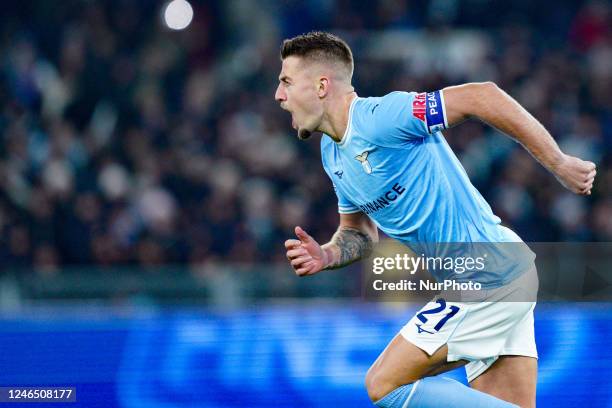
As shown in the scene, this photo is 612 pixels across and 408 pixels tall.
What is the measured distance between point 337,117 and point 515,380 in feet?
4.15

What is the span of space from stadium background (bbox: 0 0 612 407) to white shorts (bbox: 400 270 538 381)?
1268 millimetres

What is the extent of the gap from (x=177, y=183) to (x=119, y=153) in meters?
0.68

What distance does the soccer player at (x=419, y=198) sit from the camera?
3727 mm

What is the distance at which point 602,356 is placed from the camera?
16.8 ft

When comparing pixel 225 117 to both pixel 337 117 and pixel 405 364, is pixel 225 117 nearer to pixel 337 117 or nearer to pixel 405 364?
pixel 337 117

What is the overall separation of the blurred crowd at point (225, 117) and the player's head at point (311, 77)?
4041 millimetres

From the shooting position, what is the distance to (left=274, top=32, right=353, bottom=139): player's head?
13.4ft

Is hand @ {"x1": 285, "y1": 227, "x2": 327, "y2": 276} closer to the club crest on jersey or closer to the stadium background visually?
the club crest on jersey

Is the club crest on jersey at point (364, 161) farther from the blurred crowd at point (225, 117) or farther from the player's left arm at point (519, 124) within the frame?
the blurred crowd at point (225, 117)

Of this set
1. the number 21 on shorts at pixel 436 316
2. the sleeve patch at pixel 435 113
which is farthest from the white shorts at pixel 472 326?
the sleeve patch at pixel 435 113

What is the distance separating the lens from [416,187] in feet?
13.0

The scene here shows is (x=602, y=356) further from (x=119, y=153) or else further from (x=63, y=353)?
(x=119, y=153)

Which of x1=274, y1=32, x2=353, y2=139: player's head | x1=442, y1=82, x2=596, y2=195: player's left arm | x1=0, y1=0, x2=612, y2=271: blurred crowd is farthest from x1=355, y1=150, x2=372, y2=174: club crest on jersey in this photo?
x1=0, y1=0, x2=612, y2=271: blurred crowd

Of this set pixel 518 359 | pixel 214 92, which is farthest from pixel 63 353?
pixel 214 92
